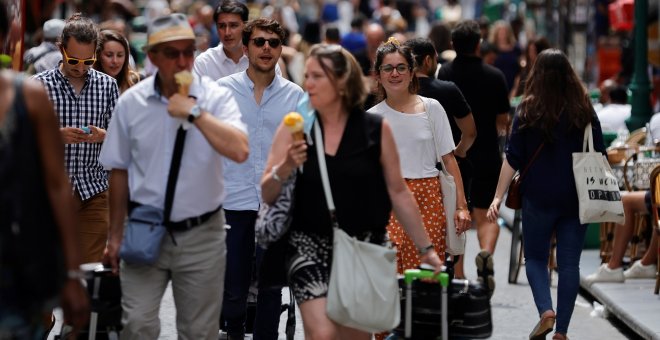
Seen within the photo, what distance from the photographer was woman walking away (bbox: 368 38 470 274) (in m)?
8.48

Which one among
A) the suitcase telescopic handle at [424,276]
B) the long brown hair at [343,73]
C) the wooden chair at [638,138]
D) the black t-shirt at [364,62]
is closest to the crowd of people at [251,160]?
the long brown hair at [343,73]

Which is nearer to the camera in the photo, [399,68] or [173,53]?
[173,53]

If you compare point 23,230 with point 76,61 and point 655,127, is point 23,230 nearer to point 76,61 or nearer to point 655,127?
point 76,61

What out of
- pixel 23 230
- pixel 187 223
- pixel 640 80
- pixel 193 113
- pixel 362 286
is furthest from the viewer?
pixel 640 80

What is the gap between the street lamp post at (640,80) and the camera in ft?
47.2

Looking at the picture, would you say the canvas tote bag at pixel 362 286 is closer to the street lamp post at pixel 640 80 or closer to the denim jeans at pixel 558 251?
the denim jeans at pixel 558 251

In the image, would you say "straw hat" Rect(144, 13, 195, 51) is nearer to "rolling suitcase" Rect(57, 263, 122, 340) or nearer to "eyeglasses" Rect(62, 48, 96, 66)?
"rolling suitcase" Rect(57, 263, 122, 340)

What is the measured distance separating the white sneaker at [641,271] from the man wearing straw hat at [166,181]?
20.0ft

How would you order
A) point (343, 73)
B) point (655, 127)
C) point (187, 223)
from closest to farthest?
point (187, 223), point (343, 73), point (655, 127)

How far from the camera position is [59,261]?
499 centimetres

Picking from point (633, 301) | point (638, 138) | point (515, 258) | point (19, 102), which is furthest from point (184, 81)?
point (638, 138)

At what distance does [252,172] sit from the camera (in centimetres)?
845

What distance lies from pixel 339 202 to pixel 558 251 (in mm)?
2753

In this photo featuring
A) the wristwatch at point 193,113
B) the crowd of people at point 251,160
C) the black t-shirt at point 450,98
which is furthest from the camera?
the black t-shirt at point 450,98
